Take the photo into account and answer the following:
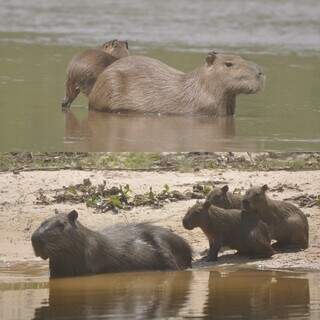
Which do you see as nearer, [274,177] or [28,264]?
[28,264]

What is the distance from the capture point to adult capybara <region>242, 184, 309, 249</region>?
999 cm

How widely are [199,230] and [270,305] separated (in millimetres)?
2035

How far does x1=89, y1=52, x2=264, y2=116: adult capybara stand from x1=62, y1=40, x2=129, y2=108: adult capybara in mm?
285

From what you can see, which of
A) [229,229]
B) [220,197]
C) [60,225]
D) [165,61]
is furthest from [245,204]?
[165,61]

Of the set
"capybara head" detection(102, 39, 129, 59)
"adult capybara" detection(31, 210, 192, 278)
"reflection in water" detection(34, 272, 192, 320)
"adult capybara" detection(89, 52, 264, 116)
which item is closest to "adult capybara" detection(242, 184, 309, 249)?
"adult capybara" detection(31, 210, 192, 278)

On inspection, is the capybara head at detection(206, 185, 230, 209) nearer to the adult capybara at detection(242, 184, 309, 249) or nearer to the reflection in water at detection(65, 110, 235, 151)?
the adult capybara at detection(242, 184, 309, 249)

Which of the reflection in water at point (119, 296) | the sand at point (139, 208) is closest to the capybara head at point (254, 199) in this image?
the sand at point (139, 208)

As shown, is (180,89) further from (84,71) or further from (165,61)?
(165,61)

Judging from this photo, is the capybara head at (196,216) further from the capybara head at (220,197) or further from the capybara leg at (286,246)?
the capybara leg at (286,246)

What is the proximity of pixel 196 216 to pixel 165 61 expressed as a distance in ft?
32.0

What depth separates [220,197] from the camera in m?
10.4

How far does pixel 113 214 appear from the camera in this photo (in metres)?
10.6

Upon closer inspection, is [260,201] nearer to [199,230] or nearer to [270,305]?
[199,230]

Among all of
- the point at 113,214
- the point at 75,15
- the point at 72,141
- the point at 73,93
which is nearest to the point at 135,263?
the point at 113,214
